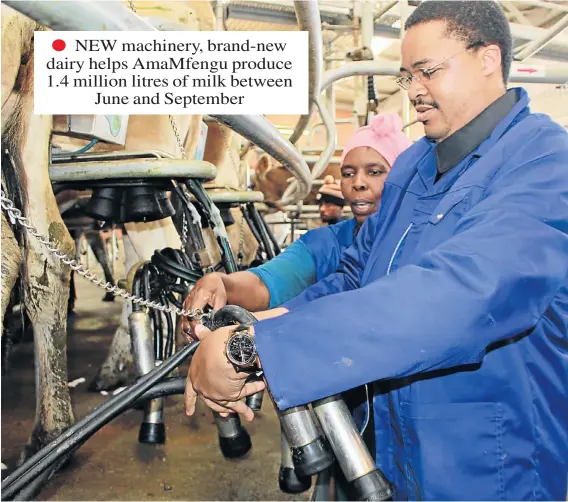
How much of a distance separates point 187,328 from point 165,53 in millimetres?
632

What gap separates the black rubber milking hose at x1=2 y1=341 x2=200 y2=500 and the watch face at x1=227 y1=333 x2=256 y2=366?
1.12 ft

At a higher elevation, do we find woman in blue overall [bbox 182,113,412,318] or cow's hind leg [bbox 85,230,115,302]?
woman in blue overall [bbox 182,113,412,318]

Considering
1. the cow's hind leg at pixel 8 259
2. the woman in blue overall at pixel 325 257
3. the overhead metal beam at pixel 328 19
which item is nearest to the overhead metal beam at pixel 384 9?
the overhead metal beam at pixel 328 19

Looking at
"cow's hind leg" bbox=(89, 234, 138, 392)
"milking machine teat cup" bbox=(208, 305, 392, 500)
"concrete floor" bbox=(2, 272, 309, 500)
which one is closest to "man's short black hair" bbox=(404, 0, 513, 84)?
"milking machine teat cup" bbox=(208, 305, 392, 500)

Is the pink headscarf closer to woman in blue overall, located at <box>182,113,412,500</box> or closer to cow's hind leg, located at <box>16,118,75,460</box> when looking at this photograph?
woman in blue overall, located at <box>182,113,412,500</box>

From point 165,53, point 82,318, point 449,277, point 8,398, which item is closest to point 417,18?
point 165,53

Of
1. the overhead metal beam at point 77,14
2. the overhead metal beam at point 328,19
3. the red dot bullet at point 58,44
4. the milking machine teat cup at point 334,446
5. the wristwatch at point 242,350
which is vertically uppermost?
the overhead metal beam at point 328,19

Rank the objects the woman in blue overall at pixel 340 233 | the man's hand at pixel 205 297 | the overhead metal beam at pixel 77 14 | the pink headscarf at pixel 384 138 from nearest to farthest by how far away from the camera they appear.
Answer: the overhead metal beam at pixel 77 14 < the man's hand at pixel 205 297 < the woman in blue overall at pixel 340 233 < the pink headscarf at pixel 384 138

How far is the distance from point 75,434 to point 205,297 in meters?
0.43

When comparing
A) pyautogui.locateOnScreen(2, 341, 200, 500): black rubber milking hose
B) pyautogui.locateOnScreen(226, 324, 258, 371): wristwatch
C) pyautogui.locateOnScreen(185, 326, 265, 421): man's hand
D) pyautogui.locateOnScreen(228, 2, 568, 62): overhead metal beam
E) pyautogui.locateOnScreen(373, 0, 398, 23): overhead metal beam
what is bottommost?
pyautogui.locateOnScreen(2, 341, 200, 500): black rubber milking hose

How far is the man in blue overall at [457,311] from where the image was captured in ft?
2.28

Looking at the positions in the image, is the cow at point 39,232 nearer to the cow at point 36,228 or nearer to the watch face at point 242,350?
the cow at point 36,228

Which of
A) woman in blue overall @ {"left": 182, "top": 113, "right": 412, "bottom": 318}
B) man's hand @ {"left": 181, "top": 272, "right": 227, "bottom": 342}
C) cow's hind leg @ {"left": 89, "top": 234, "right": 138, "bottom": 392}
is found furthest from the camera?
cow's hind leg @ {"left": 89, "top": 234, "right": 138, "bottom": 392}

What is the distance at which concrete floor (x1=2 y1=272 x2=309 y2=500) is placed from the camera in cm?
188
